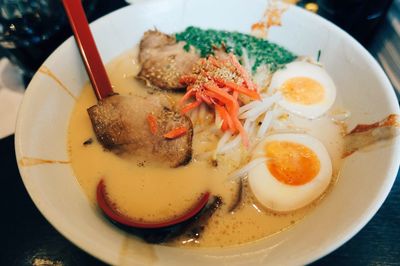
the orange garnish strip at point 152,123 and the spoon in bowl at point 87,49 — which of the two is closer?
the orange garnish strip at point 152,123

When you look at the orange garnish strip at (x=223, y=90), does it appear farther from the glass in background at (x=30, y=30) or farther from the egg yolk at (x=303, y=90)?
the glass in background at (x=30, y=30)

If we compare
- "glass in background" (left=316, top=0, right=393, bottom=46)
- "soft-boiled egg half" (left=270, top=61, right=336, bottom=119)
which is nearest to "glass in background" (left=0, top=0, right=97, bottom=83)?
"soft-boiled egg half" (left=270, top=61, right=336, bottom=119)

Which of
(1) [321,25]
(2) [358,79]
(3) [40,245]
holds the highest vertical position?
(1) [321,25]

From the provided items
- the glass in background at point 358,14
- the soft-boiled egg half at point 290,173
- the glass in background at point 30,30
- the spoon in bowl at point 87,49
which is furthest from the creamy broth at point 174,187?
the glass in background at point 358,14

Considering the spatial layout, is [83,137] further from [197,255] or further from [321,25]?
[321,25]

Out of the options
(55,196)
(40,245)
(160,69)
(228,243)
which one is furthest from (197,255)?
(160,69)

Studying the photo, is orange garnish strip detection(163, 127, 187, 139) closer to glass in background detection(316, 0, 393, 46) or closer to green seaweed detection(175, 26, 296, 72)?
green seaweed detection(175, 26, 296, 72)

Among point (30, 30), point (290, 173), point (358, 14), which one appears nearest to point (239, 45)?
point (358, 14)

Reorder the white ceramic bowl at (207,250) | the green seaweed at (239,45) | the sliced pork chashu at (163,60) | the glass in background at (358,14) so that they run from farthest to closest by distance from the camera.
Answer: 1. the glass in background at (358,14)
2. the green seaweed at (239,45)
3. the sliced pork chashu at (163,60)
4. the white ceramic bowl at (207,250)
